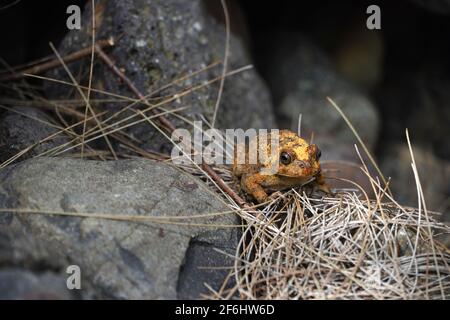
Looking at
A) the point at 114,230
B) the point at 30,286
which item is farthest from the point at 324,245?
the point at 30,286

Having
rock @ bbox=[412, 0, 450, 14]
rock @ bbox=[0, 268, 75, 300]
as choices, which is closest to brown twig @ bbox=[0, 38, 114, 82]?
rock @ bbox=[0, 268, 75, 300]

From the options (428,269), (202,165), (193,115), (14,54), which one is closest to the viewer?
(428,269)

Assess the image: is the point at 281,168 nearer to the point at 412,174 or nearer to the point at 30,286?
the point at 30,286

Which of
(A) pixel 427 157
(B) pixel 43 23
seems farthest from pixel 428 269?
(B) pixel 43 23

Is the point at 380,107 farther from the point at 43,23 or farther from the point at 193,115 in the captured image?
the point at 43,23
